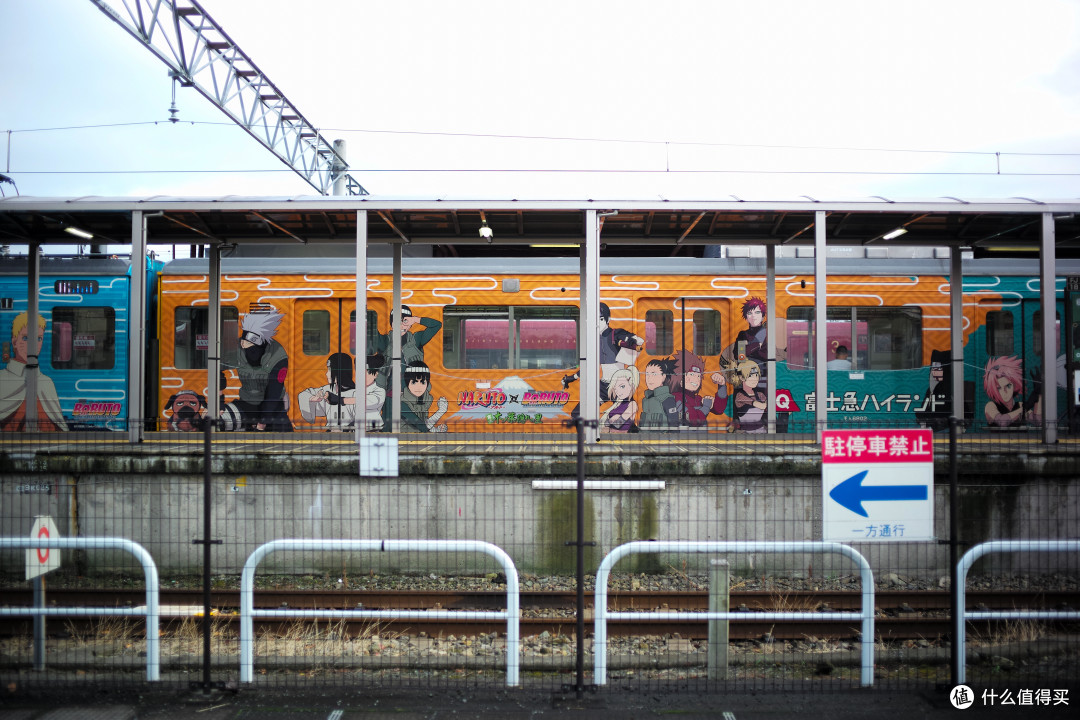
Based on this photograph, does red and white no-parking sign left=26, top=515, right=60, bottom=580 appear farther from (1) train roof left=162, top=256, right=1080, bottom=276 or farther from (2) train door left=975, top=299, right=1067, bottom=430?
(2) train door left=975, top=299, right=1067, bottom=430

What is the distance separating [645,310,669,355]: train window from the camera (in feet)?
37.5

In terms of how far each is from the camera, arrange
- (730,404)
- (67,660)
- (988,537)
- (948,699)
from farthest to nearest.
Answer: (730,404) → (988,537) → (67,660) → (948,699)

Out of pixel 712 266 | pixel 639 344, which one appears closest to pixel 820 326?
pixel 712 266

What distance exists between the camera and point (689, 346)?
37.5 feet

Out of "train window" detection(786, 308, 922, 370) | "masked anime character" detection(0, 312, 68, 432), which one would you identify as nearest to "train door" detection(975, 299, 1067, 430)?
"train window" detection(786, 308, 922, 370)

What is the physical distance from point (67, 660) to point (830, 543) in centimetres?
609

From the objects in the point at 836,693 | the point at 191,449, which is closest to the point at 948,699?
the point at 836,693

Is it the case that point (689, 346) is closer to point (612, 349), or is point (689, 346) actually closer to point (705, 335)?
point (705, 335)

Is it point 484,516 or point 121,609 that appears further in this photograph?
point 484,516

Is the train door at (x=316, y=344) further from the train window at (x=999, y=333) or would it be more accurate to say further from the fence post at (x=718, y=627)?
the train window at (x=999, y=333)

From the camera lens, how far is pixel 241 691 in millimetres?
4508

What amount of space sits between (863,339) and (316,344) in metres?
9.68

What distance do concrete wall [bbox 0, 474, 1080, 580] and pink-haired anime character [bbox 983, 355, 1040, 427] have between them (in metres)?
4.42

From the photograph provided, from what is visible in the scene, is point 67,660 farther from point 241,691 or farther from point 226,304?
point 226,304
